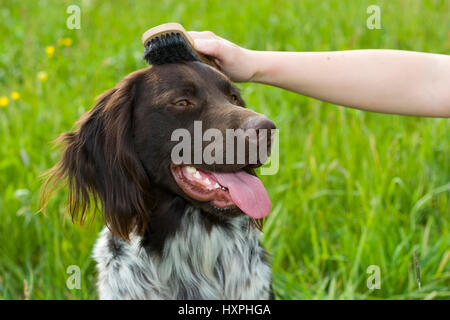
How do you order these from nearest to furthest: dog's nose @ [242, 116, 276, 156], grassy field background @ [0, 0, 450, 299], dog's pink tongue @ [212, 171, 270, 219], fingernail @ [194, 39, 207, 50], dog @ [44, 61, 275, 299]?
dog's nose @ [242, 116, 276, 156], dog's pink tongue @ [212, 171, 270, 219], dog @ [44, 61, 275, 299], fingernail @ [194, 39, 207, 50], grassy field background @ [0, 0, 450, 299]

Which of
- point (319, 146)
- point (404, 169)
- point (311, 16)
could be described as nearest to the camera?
point (404, 169)

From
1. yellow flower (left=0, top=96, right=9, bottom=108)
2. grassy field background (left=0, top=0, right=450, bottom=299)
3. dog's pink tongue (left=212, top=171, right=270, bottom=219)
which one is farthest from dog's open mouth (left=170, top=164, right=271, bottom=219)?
yellow flower (left=0, top=96, right=9, bottom=108)

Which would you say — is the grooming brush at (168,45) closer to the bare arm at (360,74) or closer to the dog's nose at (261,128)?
the bare arm at (360,74)

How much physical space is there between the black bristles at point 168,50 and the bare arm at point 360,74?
15 cm

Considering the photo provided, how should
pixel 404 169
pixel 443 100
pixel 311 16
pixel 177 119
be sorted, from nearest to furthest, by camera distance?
1. pixel 177 119
2. pixel 443 100
3. pixel 404 169
4. pixel 311 16

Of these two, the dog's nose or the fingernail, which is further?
the fingernail

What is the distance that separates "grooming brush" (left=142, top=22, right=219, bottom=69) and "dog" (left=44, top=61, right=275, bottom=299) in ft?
0.12

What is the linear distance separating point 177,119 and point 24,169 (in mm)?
1842

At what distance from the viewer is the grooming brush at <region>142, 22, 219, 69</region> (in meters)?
2.30

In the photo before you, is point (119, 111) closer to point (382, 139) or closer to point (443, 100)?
point (443, 100)

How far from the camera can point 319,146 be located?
3.99m

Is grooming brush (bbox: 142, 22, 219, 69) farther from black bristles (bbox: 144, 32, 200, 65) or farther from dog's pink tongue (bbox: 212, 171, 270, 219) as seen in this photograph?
dog's pink tongue (bbox: 212, 171, 270, 219)

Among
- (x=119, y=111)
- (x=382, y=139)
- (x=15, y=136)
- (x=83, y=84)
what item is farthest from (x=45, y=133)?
(x=382, y=139)

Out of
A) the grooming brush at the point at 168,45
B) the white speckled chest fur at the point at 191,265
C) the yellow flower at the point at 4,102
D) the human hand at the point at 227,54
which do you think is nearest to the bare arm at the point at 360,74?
the human hand at the point at 227,54
